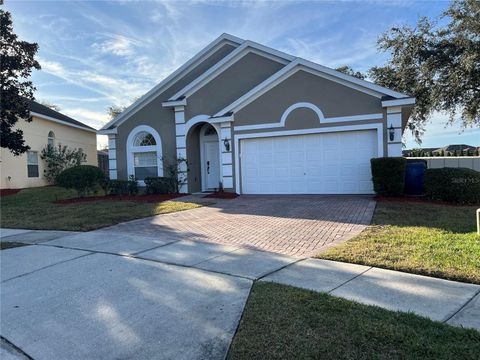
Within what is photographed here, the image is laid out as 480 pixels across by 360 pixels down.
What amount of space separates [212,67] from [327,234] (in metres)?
11.3

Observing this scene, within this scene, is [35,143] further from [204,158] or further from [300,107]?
[300,107]

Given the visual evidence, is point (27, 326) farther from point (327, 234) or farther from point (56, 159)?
point (56, 159)

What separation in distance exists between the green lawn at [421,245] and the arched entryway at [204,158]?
9.63 m

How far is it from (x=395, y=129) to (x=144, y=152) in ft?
37.4

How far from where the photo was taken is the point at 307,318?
3.69 m

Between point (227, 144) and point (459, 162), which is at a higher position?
point (227, 144)

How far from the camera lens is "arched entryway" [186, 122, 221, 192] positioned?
1744 cm

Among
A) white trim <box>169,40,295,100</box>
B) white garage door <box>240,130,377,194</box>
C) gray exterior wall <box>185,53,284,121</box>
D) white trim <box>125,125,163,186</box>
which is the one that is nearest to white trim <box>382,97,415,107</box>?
white garage door <box>240,130,377,194</box>

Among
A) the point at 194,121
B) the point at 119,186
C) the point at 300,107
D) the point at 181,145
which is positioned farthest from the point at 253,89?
the point at 119,186

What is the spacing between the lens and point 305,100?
14.2 meters

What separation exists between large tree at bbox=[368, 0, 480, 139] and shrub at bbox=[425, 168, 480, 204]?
28.2 feet

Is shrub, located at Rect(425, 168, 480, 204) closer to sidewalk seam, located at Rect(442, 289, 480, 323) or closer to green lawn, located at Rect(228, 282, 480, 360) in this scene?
sidewalk seam, located at Rect(442, 289, 480, 323)

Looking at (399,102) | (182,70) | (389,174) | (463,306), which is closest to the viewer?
(463,306)

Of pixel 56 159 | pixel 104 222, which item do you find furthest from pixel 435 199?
pixel 56 159
